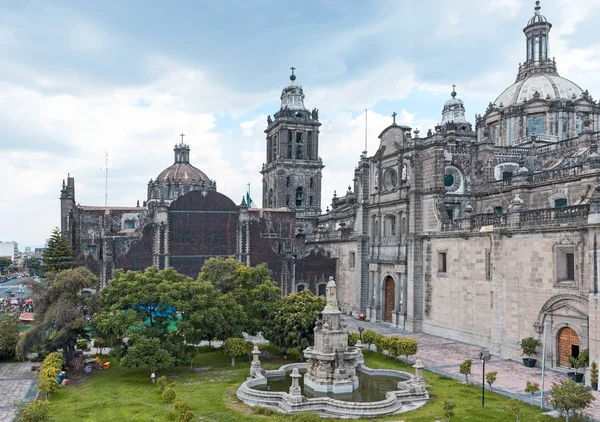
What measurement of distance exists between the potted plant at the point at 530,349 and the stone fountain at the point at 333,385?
708 cm

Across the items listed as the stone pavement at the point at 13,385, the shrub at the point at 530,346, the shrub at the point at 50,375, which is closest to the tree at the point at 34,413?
the stone pavement at the point at 13,385

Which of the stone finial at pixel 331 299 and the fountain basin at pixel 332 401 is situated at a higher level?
the stone finial at pixel 331 299

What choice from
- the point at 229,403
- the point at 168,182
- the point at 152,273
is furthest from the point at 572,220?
the point at 168,182

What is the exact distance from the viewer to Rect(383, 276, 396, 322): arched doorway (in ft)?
139

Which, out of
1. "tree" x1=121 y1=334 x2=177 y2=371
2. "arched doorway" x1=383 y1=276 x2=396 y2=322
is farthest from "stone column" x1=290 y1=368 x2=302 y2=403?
"arched doorway" x1=383 y1=276 x2=396 y2=322

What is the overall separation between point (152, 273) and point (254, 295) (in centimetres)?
574

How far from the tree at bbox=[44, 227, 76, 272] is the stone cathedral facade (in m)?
22.4

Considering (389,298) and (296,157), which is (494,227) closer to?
(389,298)

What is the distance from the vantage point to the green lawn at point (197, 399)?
19.2 metres

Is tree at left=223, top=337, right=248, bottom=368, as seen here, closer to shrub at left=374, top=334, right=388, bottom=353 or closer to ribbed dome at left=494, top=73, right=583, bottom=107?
shrub at left=374, top=334, right=388, bottom=353

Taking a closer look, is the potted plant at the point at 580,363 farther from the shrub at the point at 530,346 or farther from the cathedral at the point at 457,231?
the shrub at the point at 530,346

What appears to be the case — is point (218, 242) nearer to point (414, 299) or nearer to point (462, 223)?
point (414, 299)

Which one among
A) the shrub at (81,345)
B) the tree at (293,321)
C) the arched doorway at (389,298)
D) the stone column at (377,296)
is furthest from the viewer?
the stone column at (377,296)

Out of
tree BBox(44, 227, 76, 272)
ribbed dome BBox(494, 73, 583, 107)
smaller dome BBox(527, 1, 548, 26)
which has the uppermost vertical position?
smaller dome BBox(527, 1, 548, 26)
